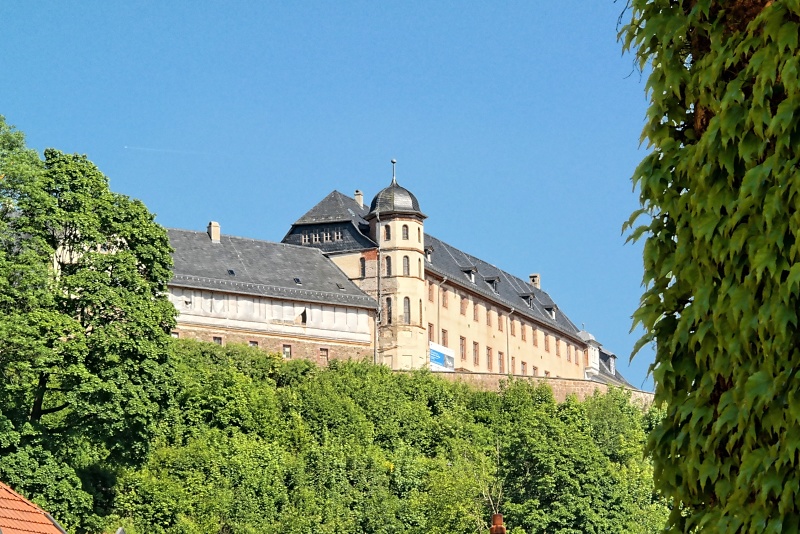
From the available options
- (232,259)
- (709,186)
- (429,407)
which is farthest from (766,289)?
(232,259)

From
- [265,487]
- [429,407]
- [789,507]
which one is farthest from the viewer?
[429,407]

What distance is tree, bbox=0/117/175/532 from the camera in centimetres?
3706

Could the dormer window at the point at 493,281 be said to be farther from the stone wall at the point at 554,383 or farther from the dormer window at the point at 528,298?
the stone wall at the point at 554,383

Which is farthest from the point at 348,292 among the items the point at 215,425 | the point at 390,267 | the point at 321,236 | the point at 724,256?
the point at 724,256

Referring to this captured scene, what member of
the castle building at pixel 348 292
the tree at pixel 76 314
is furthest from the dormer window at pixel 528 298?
the tree at pixel 76 314

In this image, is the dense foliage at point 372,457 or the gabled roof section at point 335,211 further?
the gabled roof section at point 335,211

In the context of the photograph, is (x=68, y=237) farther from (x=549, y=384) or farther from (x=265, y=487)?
(x=549, y=384)

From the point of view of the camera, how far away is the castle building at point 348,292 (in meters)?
74.8

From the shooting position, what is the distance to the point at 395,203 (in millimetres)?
81875

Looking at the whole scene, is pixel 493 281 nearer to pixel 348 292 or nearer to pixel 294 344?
pixel 348 292

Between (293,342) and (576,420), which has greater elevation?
(293,342)

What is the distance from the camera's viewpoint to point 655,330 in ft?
22.3

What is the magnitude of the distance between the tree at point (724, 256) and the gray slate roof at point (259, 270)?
222 ft

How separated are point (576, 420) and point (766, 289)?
62089 millimetres
